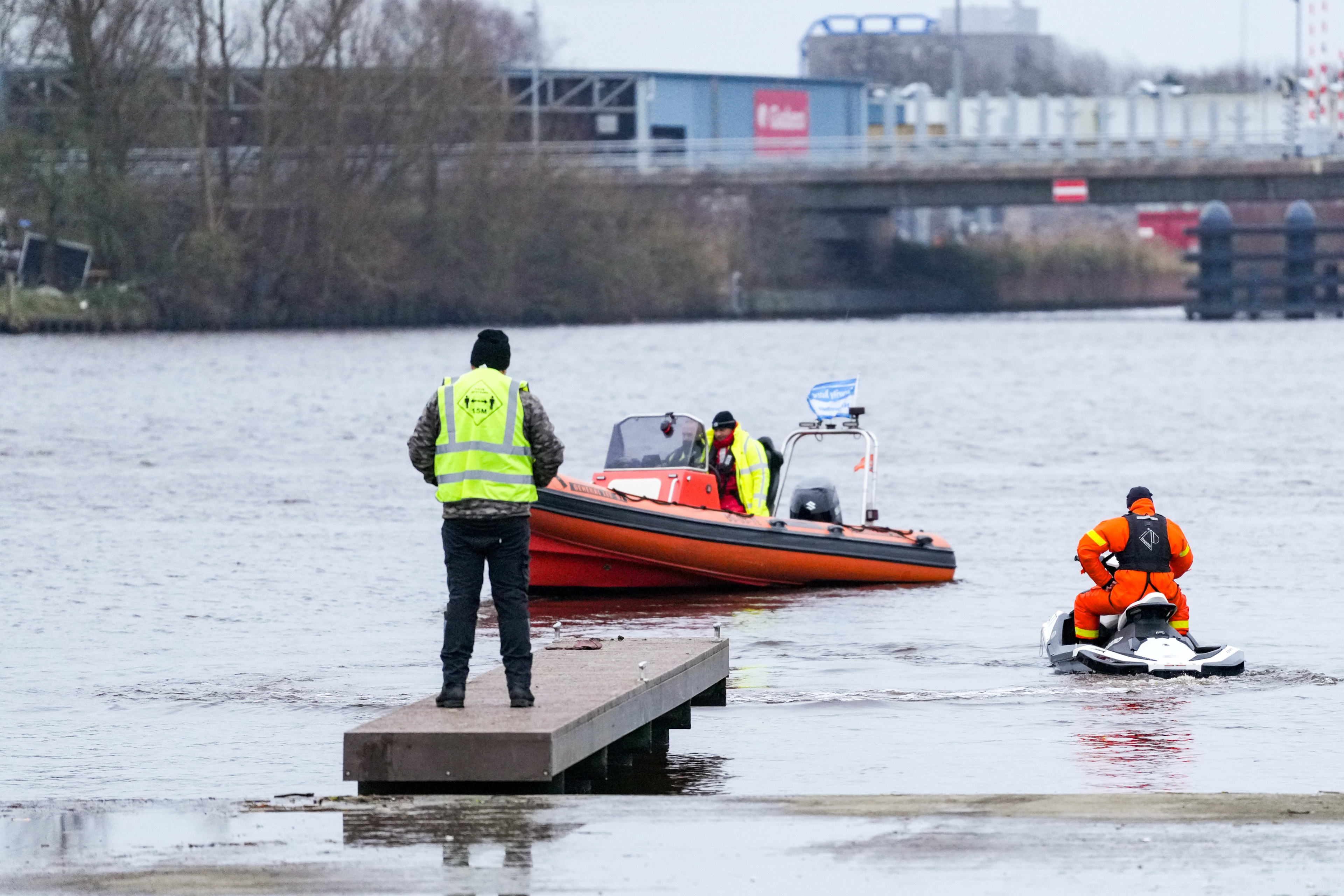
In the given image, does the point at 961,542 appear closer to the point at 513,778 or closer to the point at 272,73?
the point at 513,778

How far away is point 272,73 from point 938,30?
93.6 metres

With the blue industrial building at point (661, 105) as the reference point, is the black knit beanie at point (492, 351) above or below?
below

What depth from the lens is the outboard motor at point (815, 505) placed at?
18.9 m

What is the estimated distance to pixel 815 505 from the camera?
18953mm

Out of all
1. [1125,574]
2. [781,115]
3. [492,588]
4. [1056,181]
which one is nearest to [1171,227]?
[781,115]

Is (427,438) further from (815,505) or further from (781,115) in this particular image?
(781,115)

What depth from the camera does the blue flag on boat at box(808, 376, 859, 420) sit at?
18031 mm

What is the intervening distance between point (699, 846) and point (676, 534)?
399 inches

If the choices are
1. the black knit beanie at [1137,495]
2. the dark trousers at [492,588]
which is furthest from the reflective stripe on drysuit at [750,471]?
the dark trousers at [492,588]

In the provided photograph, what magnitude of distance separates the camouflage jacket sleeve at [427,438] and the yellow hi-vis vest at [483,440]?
0.03 metres

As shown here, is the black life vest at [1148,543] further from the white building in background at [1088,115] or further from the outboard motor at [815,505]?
the white building in background at [1088,115]

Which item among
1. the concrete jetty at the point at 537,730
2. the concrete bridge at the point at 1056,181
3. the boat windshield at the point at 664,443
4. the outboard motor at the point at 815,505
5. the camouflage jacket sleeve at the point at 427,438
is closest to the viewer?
the concrete jetty at the point at 537,730

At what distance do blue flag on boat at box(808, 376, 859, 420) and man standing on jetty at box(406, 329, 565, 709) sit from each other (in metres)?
9.14

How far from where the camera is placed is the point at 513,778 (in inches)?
332
